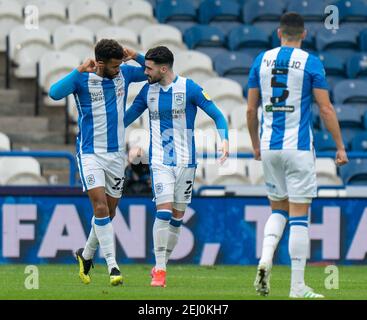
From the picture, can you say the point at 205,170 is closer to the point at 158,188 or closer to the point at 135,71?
the point at 135,71

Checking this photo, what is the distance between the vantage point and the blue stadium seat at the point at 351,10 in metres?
21.1

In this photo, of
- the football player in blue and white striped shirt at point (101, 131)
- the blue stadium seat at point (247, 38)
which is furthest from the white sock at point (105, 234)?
the blue stadium seat at point (247, 38)

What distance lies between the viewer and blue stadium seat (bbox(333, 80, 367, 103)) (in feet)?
64.1

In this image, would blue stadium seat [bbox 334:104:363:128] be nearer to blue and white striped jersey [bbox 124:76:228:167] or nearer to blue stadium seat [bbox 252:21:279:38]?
blue stadium seat [bbox 252:21:279:38]

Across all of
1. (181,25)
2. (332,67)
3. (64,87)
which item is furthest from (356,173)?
(64,87)

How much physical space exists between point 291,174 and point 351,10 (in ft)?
37.2

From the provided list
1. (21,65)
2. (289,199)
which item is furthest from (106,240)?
(21,65)

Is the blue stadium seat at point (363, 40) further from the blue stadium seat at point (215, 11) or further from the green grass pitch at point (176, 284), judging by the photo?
the green grass pitch at point (176, 284)

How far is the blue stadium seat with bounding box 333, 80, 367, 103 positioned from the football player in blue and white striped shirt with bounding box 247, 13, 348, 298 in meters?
9.26

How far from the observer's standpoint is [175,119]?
38.7 ft

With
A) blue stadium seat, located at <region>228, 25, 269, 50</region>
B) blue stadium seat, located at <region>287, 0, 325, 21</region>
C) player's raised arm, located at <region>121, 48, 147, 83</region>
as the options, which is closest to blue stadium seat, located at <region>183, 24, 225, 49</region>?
blue stadium seat, located at <region>228, 25, 269, 50</region>
